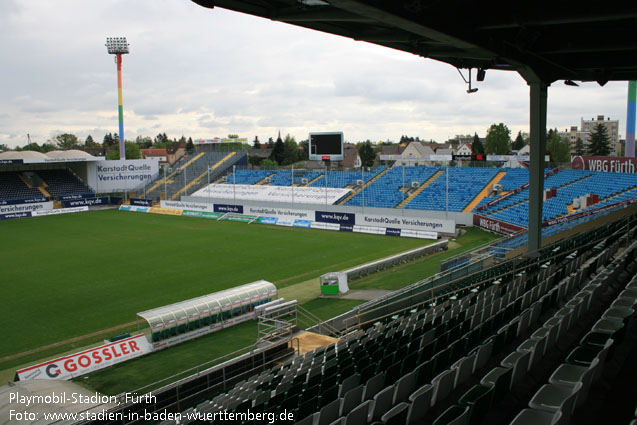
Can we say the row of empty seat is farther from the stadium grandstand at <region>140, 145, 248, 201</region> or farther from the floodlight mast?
the floodlight mast

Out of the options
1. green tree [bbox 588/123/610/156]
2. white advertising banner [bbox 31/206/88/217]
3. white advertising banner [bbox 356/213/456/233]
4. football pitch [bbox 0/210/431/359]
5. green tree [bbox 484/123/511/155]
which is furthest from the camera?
green tree [bbox 484/123/511/155]

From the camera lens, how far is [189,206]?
50969 millimetres

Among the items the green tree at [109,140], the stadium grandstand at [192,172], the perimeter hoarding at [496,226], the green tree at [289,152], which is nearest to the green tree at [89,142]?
the green tree at [109,140]

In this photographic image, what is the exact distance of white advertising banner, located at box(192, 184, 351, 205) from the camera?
5117 cm

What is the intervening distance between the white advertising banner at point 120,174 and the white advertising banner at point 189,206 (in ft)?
41.8

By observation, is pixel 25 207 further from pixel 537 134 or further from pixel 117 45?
pixel 537 134

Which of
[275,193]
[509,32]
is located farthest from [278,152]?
[509,32]

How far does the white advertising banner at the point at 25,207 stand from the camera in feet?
159

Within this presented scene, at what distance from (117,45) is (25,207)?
29.6m

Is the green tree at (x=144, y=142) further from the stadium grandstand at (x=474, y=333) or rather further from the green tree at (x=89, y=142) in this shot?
the stadium grandstand at (x=474, y=333)

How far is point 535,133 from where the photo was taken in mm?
16672

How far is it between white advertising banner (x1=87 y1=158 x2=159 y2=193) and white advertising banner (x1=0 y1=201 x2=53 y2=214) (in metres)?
9.43

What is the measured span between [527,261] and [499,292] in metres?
5.00

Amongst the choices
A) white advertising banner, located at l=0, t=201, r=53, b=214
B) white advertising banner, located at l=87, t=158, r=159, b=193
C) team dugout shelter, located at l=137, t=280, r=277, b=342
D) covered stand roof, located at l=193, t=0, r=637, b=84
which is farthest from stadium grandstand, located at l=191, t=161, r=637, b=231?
white advertising banner, located at l=0, t=201, r=53, b=214
